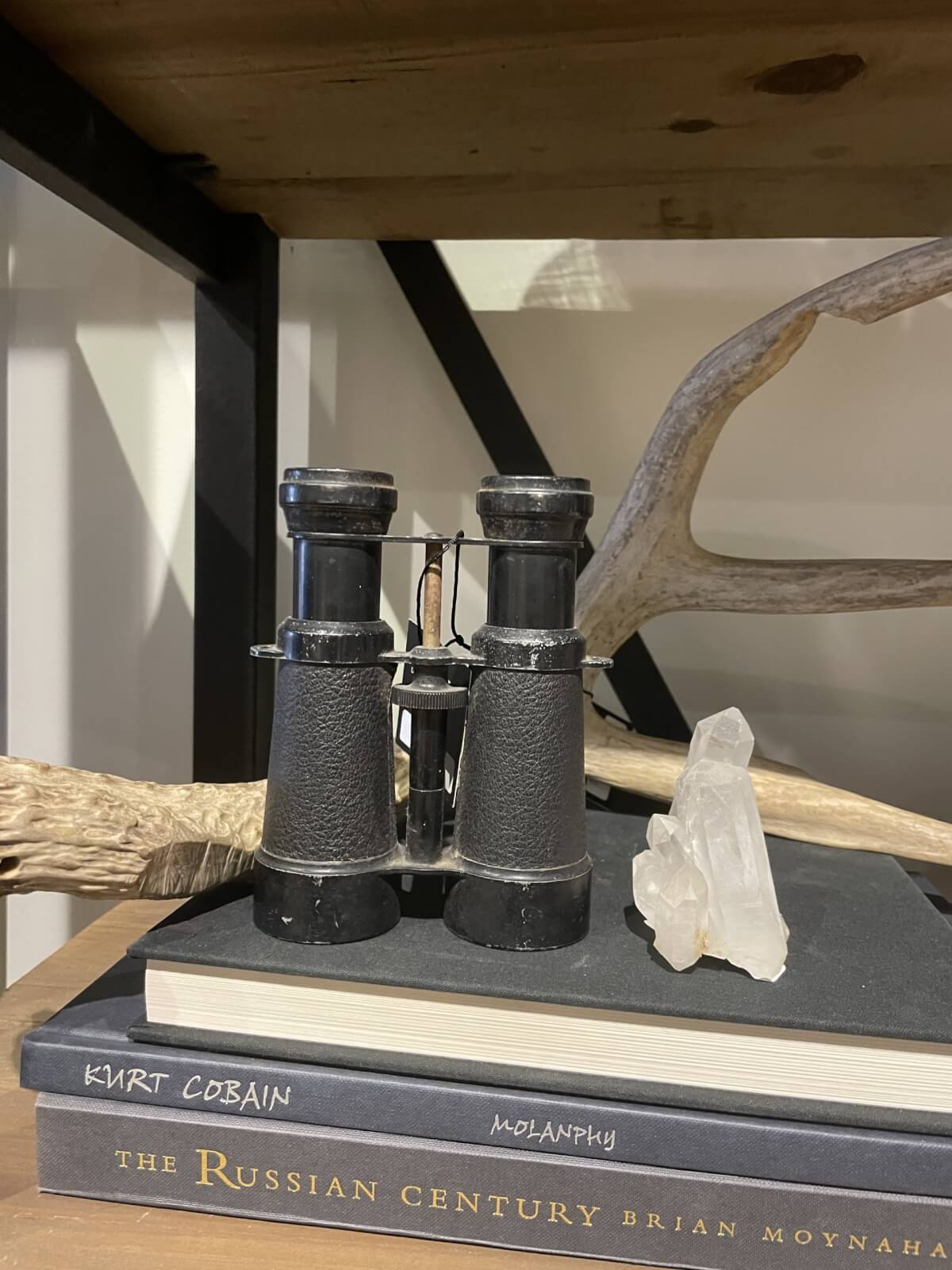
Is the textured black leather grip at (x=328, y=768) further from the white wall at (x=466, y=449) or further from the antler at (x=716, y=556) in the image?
the white wall at (x=466, y=449)

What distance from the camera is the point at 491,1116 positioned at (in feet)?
1.37

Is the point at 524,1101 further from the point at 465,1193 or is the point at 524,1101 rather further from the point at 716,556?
the point at 716,556

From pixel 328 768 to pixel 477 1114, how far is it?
0.59 feet

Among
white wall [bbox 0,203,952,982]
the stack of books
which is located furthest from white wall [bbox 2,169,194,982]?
the stack of books

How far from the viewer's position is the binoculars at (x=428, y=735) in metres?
0.47

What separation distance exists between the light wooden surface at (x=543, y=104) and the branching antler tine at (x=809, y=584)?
0.28 metres

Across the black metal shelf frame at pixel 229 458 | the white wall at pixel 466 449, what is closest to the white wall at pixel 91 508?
the white wall at pixel 466 449

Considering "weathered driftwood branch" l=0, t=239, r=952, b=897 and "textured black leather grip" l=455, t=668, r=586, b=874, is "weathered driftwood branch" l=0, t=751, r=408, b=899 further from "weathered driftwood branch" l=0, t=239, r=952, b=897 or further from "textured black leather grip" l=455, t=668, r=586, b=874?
"textured black leather grip" l=455, t=668, r=586, b=874

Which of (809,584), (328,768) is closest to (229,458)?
(328,768)

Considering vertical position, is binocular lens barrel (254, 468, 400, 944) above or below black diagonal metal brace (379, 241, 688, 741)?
below

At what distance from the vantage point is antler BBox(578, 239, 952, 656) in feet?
2.04

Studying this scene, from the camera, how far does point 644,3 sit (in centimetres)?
46

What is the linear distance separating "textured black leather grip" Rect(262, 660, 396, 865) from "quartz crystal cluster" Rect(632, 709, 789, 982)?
0.49 ft

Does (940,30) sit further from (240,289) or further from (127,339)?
(127,339)
